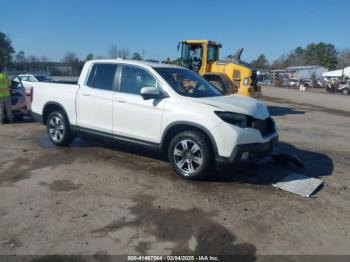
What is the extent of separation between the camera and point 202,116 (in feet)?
18.2

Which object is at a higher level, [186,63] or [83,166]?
[186,63]

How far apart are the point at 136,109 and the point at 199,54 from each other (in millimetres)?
10650

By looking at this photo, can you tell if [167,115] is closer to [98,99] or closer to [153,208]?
[98,99]

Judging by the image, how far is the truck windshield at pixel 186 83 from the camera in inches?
246

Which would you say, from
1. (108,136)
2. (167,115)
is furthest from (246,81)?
(167,115)

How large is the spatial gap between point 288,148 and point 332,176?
2097mm

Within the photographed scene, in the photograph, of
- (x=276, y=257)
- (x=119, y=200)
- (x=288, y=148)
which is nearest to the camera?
(x=276, y=257)

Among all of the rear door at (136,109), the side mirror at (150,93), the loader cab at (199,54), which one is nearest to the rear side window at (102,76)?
the rear door at (136,109)

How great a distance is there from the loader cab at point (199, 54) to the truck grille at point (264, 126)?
9.98 m

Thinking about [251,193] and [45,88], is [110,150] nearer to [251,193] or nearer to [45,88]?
[45,88]

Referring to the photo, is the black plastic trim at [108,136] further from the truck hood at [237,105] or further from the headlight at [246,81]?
the headlight at [246,81]

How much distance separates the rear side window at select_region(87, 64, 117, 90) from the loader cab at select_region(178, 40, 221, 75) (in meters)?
9.30

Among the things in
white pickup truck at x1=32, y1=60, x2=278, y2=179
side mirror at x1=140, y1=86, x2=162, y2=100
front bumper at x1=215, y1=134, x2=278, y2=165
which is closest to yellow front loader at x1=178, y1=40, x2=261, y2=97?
white pickup truck at x1=32, y1=60, x2=278, y2=179

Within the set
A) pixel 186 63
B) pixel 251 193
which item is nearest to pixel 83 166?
pixel 251 193
